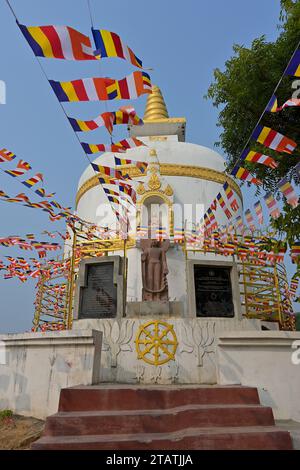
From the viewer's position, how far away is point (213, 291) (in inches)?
301

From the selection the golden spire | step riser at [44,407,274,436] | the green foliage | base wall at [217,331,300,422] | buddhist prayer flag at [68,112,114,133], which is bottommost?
the green foliage

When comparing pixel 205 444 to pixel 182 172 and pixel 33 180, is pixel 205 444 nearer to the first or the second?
pixel 33 180

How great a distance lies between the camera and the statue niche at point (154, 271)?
804 cm

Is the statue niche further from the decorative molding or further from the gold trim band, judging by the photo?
the gold trim band

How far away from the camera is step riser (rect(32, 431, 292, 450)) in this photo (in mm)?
3592

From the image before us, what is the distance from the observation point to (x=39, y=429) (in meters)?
4.68

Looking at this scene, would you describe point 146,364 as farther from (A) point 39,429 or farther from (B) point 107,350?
(A) point 39,429

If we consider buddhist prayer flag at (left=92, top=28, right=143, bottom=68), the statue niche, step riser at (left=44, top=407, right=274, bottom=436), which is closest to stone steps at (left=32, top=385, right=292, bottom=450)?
step riser at (left=44, top=407, right=274, bottom=436)

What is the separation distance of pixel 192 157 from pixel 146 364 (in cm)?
1236

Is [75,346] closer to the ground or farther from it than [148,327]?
closer to the ground

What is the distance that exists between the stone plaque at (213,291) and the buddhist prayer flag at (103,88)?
4146 millimetres

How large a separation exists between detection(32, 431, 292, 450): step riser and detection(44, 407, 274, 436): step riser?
364 mm

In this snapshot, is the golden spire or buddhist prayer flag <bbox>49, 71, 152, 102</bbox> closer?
buddhist prayer flag <bbox>49, 71, 152, 102</bbox>
